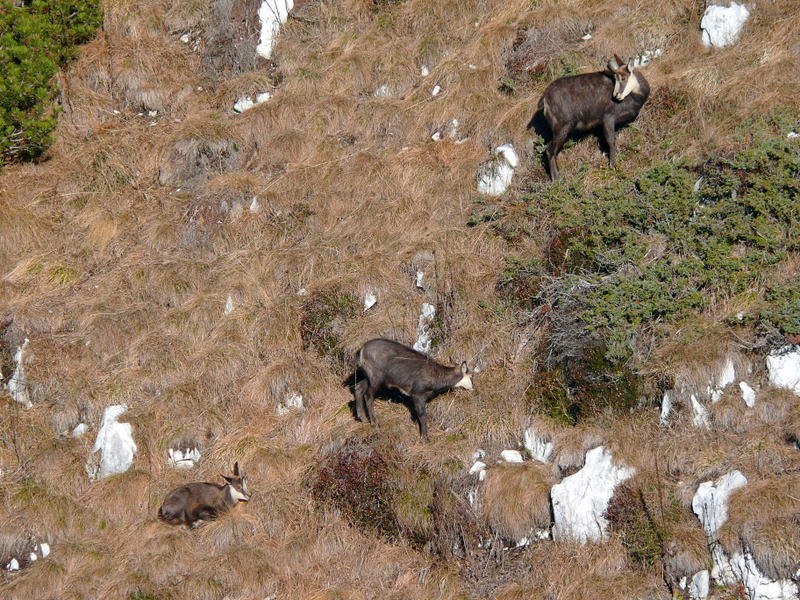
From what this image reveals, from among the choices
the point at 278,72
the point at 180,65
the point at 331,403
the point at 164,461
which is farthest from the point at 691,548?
the point at 180,65

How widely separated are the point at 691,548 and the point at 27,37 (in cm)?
1267

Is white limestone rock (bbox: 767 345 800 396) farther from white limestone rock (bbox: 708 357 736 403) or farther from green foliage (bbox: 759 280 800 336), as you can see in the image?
white limestone rock (bbox: 708 357 736 403)

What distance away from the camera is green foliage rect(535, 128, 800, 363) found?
420 inches

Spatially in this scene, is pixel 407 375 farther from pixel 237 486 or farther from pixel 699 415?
pixel 699 415

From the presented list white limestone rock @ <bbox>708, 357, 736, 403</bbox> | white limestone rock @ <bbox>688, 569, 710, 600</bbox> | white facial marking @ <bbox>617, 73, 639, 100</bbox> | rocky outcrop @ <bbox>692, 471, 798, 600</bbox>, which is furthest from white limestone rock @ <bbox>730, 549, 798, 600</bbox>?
white facial marking @ <bbox>617, 73, 639, 100</bbox>

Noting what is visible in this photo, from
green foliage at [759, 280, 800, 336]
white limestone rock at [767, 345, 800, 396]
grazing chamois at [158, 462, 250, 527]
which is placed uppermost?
green foliage at [759, 280, 800, 336]

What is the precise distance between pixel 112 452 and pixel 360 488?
10.9ft

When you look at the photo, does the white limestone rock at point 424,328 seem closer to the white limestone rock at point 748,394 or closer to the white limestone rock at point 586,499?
the white limestone rock at point 586,499

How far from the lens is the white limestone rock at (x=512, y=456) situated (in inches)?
409

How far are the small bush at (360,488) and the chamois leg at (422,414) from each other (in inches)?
22.5

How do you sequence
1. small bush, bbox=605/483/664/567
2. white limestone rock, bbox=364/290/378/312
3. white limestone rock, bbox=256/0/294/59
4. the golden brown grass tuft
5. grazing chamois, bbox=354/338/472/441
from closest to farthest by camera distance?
small bush, bbox=605/483/664/567
the golden brown grass tuft
grazing chamois, bbox=354/338/472/441
white limestone rock, bbox=364/290/378/312
white limestone rock, bbox=256/0/294/59

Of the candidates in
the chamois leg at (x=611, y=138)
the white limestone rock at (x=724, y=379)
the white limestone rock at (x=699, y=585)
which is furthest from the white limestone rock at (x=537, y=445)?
the chamois leg at (x=611, y=138)

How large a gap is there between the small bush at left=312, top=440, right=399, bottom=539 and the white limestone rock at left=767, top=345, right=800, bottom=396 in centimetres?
422

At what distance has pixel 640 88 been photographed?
1277 centimetres
